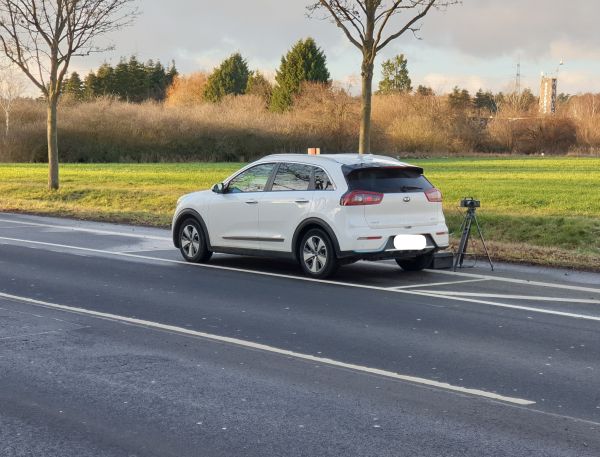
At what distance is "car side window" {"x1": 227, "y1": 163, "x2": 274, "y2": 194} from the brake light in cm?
171

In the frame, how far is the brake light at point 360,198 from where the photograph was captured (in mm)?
12320

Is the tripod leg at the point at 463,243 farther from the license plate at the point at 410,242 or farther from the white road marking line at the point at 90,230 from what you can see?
the white road marking line at the point at 90,230

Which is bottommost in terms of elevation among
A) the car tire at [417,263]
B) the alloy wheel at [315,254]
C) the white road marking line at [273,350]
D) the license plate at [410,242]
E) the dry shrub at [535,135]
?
the white road marking line at [273,350]

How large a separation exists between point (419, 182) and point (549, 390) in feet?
20.9

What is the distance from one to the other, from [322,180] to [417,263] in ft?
6.34

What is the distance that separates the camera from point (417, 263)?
13.6m

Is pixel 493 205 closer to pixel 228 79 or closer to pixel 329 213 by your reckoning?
pixel 329 213

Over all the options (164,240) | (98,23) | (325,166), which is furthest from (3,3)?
(325,166)

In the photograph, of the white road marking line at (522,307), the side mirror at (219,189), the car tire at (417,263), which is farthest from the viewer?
the side mirror at (219,189)

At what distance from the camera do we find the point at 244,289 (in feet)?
38.4

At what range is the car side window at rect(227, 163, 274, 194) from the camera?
539 inches

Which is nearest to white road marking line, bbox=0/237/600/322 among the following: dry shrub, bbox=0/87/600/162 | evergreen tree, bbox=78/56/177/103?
dry shrub, bbox=0/87/600/162

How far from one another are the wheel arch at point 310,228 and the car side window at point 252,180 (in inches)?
43.2

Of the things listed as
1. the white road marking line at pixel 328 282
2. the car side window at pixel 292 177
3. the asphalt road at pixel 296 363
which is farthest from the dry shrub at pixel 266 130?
the asphalt road at pixel 296 363
